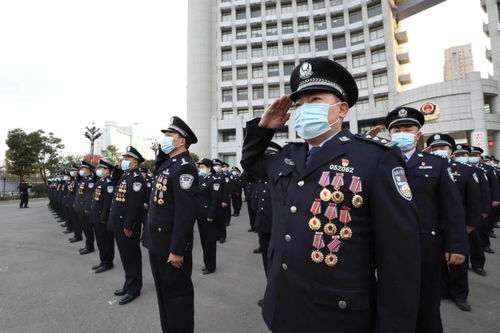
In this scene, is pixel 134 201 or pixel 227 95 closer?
pixel 134 201

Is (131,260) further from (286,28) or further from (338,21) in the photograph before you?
(338,21)

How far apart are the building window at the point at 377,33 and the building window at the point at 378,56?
1816 millimetres

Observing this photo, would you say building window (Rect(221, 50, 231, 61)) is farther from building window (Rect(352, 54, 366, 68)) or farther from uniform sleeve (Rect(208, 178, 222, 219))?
uniform sleeve (Rect(208, 178, 222, 219))

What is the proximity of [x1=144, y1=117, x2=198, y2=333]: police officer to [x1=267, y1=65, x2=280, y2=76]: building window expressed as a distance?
35.0 meters

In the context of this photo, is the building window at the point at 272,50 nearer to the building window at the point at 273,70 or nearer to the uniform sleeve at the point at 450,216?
the building window at the point at 273,70

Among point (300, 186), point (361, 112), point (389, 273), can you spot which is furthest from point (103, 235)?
point (361, 112)

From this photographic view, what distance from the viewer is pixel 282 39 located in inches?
1373

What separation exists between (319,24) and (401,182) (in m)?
39.9

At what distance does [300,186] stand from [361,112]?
33.3 m

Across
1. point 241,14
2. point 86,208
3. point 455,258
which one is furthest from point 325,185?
point 241,14

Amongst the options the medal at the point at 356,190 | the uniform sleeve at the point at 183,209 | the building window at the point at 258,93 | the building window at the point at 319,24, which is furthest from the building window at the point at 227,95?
the medal at the point at 356,190

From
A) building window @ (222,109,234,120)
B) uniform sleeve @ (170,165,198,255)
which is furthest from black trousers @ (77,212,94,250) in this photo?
building window @ (222,109,234,120)

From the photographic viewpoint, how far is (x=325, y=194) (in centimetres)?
135

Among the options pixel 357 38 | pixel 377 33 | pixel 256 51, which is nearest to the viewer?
pixel 377 33
